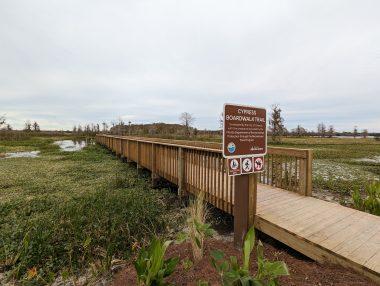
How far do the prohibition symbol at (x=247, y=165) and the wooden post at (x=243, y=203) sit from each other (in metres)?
0.12

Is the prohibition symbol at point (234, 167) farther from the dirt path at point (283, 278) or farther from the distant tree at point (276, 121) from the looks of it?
the distant tree at point (276, 121)

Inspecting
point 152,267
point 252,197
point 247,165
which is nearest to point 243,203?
point 252,197

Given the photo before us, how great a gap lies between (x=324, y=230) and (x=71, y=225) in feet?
14.6

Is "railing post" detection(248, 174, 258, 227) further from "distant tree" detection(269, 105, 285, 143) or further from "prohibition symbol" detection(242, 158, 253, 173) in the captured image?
"distant tree" detection(269, 105, 285, 143)

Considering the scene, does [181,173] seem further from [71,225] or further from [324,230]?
[324,230]

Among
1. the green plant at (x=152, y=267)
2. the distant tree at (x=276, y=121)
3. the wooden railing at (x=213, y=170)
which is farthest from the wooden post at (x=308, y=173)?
the distant tree at (x=276, y=121)

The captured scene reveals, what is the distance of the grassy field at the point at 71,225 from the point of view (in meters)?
3.58

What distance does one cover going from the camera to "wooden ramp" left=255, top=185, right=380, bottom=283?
2.55m

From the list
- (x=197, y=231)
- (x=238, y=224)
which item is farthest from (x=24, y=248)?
(x=238, y=224)

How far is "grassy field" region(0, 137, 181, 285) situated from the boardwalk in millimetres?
1255

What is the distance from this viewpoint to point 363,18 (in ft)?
25.9

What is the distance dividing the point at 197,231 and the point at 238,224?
0.74m

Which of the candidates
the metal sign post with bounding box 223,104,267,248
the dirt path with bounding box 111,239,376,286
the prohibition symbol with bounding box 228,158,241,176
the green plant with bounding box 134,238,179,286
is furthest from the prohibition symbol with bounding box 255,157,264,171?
the green plant with bounding box 134,238,179,286

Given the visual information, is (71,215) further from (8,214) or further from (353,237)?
(353,237)
